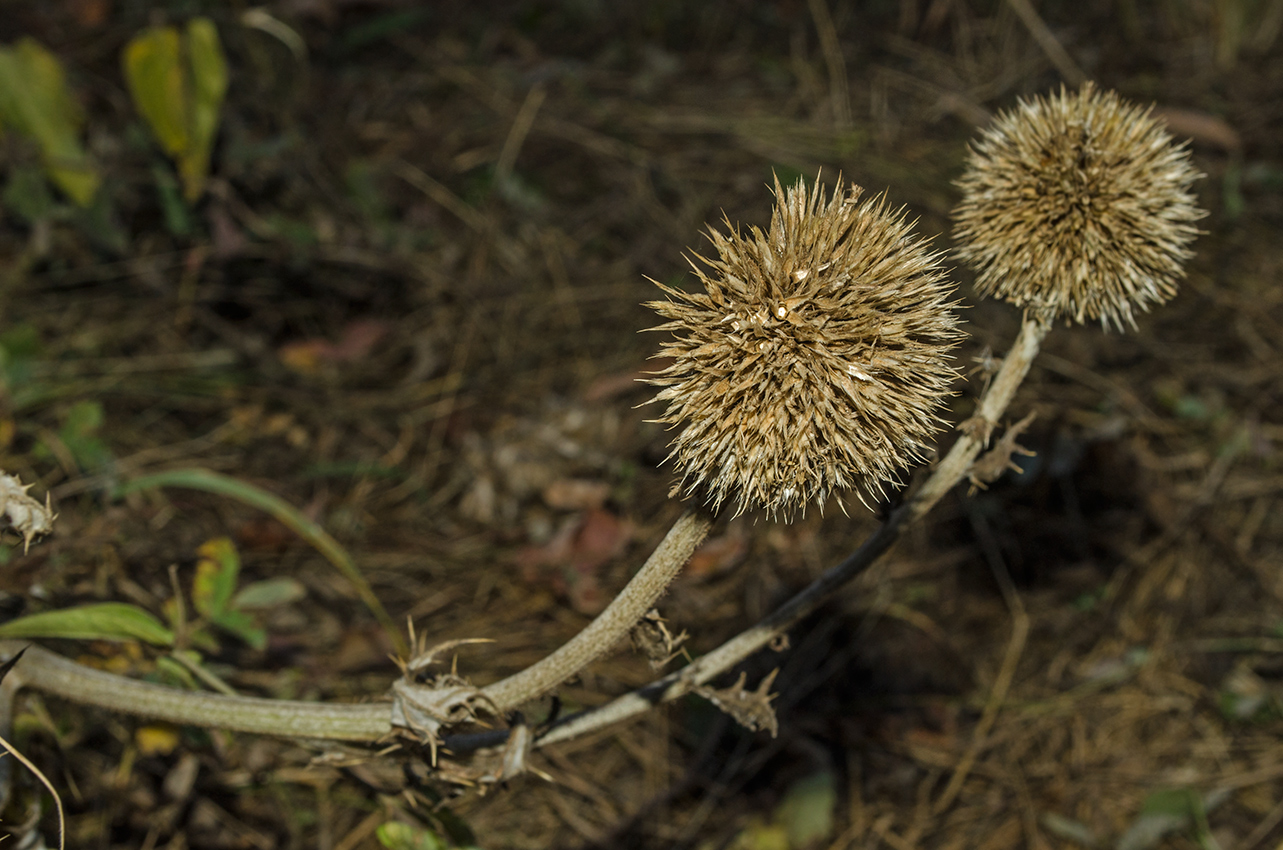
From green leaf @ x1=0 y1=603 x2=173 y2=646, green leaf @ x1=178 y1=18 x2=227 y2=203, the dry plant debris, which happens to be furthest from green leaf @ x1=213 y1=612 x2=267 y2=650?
green leaf @ x1=178 y1=18 x2=227 y2=203

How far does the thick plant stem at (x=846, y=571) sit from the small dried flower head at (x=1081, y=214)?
122mm

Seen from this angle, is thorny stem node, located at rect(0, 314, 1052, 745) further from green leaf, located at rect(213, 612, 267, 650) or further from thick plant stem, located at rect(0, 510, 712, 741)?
green leaf, located at rect(213, 612, 267, 650)

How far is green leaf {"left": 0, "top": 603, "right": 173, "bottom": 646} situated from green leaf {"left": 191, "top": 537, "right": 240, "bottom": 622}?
41 cm

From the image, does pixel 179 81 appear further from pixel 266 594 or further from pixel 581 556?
pixel 581 556

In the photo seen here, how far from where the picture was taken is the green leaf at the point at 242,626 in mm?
2492

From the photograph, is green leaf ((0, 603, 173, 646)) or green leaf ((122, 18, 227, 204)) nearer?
green leaf ((0, 603, 173, 646))

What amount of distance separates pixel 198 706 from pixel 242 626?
2.25 feet

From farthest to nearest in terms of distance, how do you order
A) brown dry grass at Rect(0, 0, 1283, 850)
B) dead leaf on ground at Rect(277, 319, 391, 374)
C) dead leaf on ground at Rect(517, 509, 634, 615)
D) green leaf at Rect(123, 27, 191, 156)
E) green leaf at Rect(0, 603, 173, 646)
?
dead leaf on ground at Rect(277, 319, 391, 374)
dead leaf on ground at Rect(517, 509, 634, 615)
green leaf at Rect(123, 27, 191, 156)
brown dry grass at Rect(0, 0, 1283, 850)
green leaf at Rect(0, 603, 173, 646)

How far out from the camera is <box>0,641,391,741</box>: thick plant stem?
5.81ft

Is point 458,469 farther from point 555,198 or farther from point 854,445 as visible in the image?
point 854,445

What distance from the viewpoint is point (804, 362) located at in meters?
1.53

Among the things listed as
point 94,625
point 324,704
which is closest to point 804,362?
point 324,704

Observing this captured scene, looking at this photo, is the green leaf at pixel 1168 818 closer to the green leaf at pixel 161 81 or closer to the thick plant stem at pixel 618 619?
the thick plant stem at pixel 618 619

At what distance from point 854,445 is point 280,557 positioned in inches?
99.3
